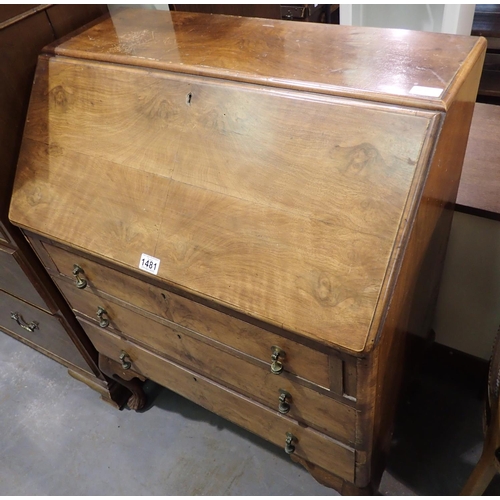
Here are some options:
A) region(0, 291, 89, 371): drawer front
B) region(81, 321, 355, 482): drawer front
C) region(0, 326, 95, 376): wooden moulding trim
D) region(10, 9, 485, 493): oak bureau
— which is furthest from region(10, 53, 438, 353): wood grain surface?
region(0, 326, 95, 376): wooden moulding trim

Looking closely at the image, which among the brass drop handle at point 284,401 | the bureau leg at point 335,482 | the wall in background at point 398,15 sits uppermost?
the wall in background at point 398,15

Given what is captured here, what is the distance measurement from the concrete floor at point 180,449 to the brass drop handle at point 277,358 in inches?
27.4

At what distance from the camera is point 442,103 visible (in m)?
0.70

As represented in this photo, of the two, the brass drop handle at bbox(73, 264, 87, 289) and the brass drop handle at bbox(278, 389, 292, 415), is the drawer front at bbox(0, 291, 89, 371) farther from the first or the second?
the brass drop handle at bbox(278, 389, 292, 415)

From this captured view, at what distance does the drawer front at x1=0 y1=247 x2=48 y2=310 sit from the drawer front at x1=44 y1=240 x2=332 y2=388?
7.2 inches

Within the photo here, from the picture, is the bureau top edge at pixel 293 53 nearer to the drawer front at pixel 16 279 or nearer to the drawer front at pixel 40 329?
the drawer front at pixel 16 279

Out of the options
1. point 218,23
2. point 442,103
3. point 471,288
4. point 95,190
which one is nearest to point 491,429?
point 471,288

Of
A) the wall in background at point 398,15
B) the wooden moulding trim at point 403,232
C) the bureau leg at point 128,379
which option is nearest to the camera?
the wooden moulding trim at point 403,232

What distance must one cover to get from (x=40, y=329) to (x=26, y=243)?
45cm

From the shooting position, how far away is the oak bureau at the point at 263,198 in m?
0.73

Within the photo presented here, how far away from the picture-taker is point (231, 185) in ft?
2.73

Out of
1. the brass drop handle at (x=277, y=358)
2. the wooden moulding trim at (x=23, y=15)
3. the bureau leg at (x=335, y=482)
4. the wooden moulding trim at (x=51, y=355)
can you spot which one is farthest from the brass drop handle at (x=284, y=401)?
the wooden moulding trim at (x=23, y=15)

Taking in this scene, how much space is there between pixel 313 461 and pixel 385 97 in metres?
0.84

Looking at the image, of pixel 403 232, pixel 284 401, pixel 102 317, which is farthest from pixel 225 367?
pixel 403 232
